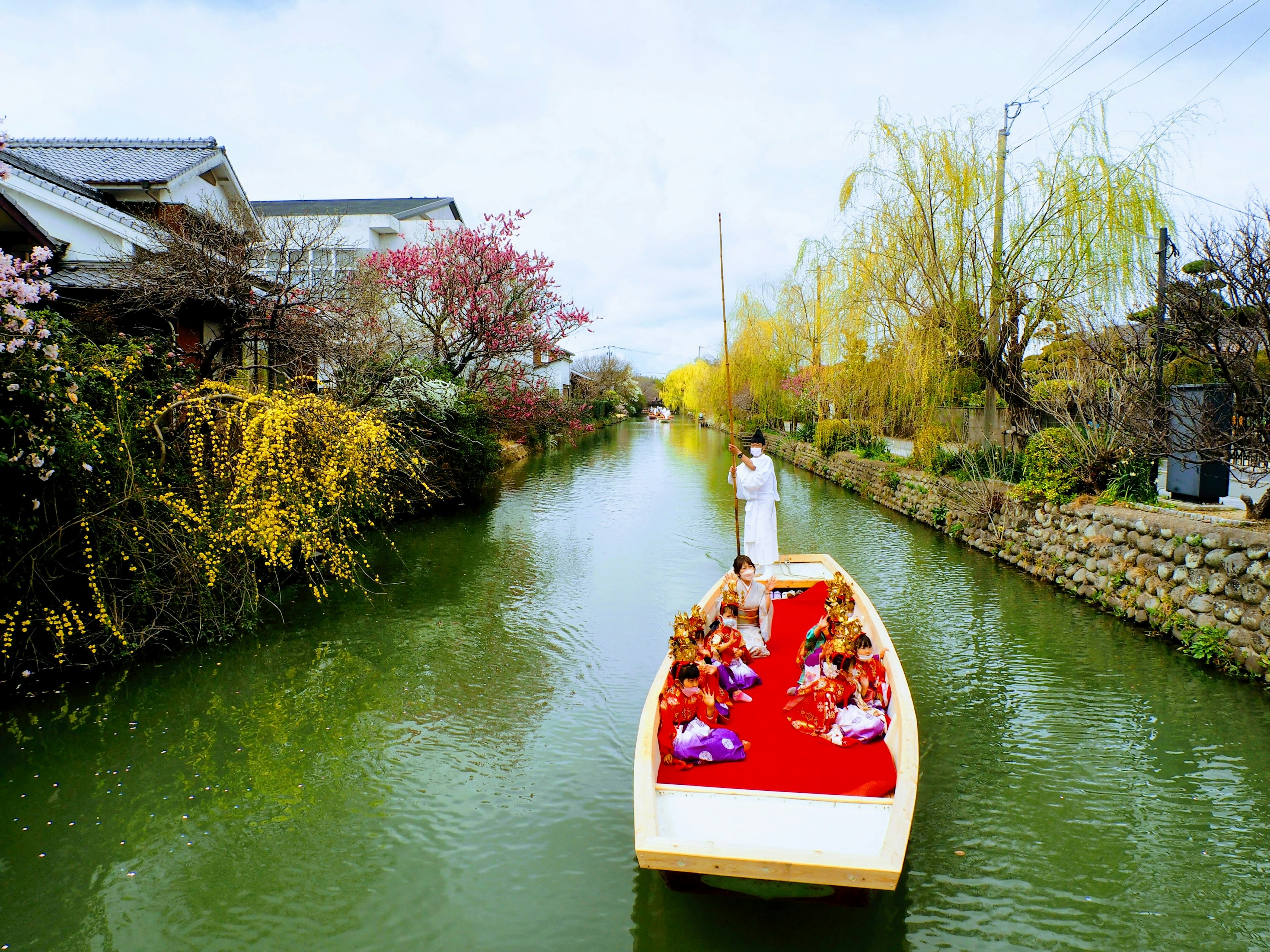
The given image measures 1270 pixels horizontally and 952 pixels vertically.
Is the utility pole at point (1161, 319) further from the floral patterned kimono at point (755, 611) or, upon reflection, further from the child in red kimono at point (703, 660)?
the child in red kimono at point (703, 660)

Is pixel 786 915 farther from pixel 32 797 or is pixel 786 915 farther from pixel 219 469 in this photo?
pixel 219 469

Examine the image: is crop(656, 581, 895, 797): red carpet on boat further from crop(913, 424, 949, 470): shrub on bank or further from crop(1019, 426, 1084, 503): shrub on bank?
crop(913, 424, 949, 470): shrub on bank

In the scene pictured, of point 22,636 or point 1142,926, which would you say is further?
point 22,636

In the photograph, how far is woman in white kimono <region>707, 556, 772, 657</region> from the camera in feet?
21.8

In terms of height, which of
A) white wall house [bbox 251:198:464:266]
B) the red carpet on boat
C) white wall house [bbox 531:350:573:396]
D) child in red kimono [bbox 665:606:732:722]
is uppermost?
white wall house [bbox 251:198:464:266]

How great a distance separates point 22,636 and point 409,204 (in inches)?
1039

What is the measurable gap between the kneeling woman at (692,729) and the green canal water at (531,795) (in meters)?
0.71

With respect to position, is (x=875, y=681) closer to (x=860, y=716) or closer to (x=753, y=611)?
(x=860, y=716)

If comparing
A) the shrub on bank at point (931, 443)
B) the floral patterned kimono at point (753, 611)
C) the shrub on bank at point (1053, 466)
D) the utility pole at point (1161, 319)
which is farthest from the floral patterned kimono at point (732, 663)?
the shrub on bank at point (931, 443)

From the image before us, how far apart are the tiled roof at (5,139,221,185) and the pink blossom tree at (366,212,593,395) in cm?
404

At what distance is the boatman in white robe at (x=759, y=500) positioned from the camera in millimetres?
7457

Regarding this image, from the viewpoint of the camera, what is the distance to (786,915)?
154 inches

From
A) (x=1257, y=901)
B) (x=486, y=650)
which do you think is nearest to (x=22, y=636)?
(x=486, y=650)

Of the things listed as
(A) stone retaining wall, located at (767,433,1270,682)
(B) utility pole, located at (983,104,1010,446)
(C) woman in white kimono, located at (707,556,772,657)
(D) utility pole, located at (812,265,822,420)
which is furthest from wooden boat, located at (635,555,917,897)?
(D) utility pole, located at (812,265,822,420)
